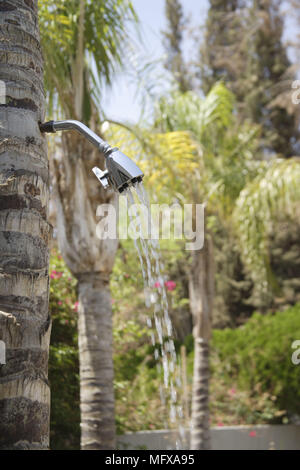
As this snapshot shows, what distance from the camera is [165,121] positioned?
817 cm

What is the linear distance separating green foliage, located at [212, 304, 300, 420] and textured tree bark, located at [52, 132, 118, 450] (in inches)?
236

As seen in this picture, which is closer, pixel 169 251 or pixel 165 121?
pixel 165 121

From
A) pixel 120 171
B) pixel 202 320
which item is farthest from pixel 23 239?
pixel 202 320

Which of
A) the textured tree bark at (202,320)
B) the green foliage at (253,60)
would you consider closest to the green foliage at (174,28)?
the green foliage at (253,60)

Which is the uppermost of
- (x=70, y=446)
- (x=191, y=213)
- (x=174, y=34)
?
(x=174, y=34)

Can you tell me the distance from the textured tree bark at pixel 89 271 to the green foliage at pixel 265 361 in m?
5.98

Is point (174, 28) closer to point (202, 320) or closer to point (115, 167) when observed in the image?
point (202, 320)

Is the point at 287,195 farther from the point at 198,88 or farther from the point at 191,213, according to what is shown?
the point at 198,88

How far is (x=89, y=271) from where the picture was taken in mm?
4762

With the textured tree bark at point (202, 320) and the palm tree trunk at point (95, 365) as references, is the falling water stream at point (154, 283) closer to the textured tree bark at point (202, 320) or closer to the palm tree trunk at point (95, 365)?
the palm tree trunk at point (95, 365)

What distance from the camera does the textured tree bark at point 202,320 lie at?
7.63 metres

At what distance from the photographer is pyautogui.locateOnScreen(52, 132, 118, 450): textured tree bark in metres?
4.52
